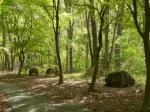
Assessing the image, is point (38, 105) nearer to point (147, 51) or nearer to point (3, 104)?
point (3, 104)

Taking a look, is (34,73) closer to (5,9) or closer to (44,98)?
(5,9)

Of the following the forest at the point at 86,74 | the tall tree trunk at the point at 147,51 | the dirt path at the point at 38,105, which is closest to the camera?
the tall tree trunk at the point at 147,51

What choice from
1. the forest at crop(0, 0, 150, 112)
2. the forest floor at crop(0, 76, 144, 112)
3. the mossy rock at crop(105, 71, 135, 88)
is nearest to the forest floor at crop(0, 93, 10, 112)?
the forest at crop(0, 0, 150, 112)

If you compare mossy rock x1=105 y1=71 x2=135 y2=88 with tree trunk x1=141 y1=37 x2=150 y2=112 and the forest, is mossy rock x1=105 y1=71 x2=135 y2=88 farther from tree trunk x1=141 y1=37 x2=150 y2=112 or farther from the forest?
tree trunk x1=141 y1=37 x2=150 y2=112

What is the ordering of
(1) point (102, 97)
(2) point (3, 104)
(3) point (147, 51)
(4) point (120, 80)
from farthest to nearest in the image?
(4) point (120, 80), (1) point (102, 97), (2) point (3, 104), (3) point (147, 51)

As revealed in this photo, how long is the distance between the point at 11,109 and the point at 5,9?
17.2 metres

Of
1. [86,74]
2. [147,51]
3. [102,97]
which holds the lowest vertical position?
[102,97]

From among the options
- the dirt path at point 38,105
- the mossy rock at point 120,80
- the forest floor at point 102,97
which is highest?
the mossy rock at point 120,80

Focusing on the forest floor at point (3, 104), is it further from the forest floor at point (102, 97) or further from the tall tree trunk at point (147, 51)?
the tall tree trunk at point (147, 51)

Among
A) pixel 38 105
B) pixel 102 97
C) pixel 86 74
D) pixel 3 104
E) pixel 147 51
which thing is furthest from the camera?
pixel 86 74

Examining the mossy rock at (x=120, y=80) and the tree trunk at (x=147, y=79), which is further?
the mossy rock at (x=120, y=80)

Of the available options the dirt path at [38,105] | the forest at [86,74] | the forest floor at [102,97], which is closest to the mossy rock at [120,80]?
the forest at [86,74]

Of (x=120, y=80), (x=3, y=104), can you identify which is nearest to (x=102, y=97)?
(x=120, y=80)

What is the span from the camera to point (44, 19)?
33.2 metres
